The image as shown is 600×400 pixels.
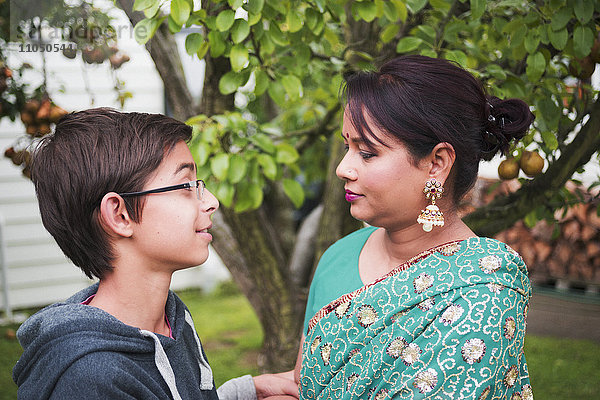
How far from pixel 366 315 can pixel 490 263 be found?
34 cm

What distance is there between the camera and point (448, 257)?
1541 mm

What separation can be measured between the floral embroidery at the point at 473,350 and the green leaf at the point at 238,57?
113cm

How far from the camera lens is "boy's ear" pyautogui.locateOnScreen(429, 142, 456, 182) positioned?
1.51 meters

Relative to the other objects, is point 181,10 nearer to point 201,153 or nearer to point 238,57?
point 238,57

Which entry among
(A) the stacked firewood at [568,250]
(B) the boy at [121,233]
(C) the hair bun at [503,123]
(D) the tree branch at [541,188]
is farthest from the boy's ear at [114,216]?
(A) the stacked firewood at [568,250]

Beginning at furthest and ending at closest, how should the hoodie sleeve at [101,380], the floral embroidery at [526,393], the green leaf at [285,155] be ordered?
1. the green leaf at [285,155]
2. the floral embroidery at [526,393]
3. the hoodie sleeve at [101,380]

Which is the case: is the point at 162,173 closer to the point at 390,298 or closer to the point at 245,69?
the point at 390,298

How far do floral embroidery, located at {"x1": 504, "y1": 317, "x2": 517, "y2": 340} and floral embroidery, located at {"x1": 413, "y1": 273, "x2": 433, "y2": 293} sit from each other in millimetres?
→ 199

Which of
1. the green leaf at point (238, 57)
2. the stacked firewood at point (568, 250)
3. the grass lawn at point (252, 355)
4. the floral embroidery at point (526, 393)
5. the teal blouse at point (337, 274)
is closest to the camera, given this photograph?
the floral embroidery at point (526, 393)

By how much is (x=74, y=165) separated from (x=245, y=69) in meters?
0.99

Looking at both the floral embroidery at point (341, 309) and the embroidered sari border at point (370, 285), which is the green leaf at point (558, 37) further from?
the floral embroidery at point (341, 309)

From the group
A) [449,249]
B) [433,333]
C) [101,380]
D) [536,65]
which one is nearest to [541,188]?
[536,65]

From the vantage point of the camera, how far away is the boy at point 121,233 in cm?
125

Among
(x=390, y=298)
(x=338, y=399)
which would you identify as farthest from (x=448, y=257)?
(x=338, y=399)
